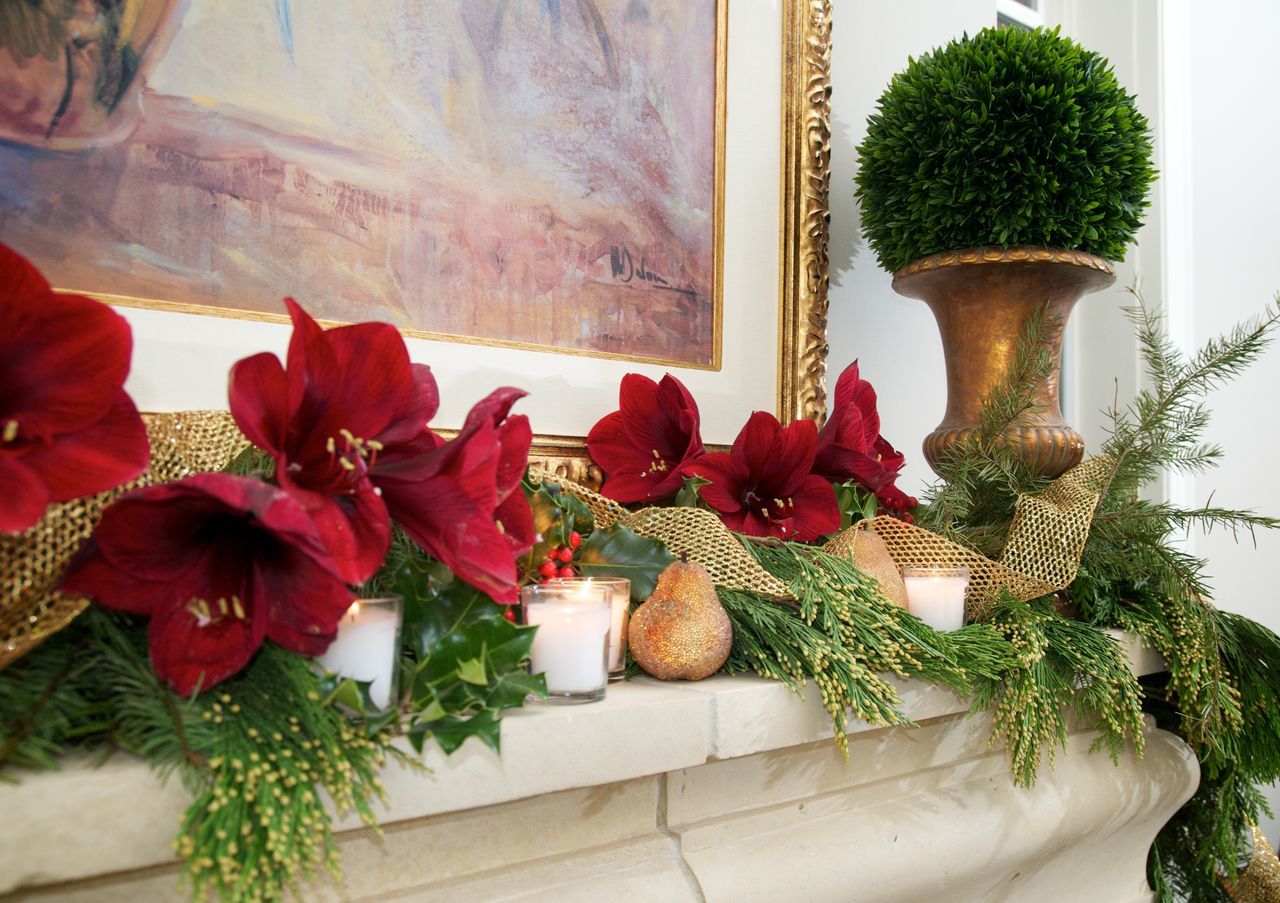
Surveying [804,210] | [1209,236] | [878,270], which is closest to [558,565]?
[804,210]

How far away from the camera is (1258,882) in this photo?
1.07m

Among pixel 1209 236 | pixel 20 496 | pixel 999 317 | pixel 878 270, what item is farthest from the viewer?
pixel 1209 236

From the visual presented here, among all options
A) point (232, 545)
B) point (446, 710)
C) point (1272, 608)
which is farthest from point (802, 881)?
point (1272, 608)

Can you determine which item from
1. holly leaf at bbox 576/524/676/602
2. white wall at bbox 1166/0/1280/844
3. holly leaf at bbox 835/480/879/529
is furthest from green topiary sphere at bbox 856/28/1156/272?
white wall at bbox 1166/0/1280/844

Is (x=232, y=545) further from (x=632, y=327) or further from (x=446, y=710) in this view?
(x=632, y=327)

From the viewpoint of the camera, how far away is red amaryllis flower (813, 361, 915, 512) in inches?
33.4

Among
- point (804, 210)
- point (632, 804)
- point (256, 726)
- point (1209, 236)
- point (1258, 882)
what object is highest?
point (1209, 236)

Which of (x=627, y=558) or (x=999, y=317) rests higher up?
(x=999, y=317)

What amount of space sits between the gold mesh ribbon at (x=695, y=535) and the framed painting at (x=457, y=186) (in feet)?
0.31

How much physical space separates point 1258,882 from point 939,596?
0.67m

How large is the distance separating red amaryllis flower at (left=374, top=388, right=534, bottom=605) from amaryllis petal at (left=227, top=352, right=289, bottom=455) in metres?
0.06

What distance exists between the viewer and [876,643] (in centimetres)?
68
